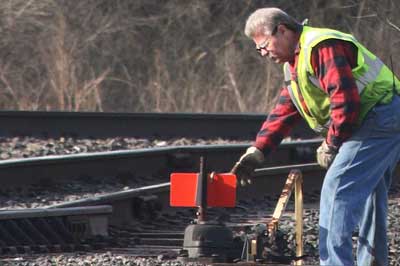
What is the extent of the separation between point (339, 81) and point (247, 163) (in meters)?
1.00

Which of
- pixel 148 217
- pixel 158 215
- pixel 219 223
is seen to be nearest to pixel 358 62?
pixel 219 223

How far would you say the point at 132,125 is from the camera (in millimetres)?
14156

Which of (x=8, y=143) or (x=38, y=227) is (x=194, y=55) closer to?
(x=8, y=143)

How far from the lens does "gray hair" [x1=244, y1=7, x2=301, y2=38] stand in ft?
18.2

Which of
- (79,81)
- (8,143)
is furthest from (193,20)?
(8,143)

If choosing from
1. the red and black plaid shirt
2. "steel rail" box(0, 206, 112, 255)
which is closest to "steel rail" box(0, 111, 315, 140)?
"steel rail" box(0, 206, 112, 255)

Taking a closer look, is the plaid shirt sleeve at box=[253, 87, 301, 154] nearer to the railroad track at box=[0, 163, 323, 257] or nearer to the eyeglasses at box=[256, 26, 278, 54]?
the eyeglasses at box=[256, 26, 278, 54]

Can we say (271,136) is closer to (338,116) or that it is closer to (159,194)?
(338,116)

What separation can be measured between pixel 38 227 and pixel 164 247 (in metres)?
0.82

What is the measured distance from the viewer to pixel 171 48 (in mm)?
22234

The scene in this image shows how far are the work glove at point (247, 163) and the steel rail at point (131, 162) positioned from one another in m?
3.97

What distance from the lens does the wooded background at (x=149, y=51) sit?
1872cm

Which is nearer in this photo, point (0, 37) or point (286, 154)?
point (286, 154)

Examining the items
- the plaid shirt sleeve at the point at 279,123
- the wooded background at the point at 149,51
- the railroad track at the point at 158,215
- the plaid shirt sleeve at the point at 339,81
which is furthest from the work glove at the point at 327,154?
the wooded background at the point at 149,51
